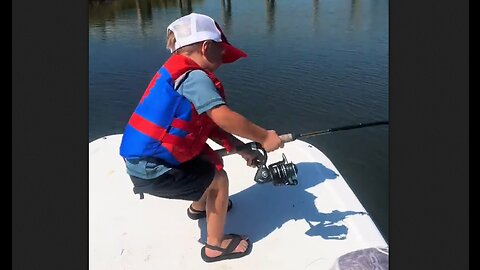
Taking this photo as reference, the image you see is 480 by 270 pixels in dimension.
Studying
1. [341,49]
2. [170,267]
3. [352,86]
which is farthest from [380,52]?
[170,267]

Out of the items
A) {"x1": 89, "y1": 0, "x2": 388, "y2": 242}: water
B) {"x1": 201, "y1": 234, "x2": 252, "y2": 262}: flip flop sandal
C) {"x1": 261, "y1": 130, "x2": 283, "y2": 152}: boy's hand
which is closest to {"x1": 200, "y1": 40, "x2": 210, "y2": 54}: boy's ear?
{"x1": 261, "y1": 130, "x2": 283, "y2": 152}: boy's hand

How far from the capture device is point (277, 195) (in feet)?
7.84

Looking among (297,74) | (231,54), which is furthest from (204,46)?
(297,74)

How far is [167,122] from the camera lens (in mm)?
1779

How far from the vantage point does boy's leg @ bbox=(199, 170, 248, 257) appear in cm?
193

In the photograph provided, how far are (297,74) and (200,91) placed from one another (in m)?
4.06

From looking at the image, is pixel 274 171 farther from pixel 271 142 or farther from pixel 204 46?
pixel 204 46

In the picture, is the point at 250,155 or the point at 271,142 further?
the point at 250,155

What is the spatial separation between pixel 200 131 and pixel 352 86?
11.9 ft

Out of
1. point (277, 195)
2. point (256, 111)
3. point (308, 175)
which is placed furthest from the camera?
point (256, 111)

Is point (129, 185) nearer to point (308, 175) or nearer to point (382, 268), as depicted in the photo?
point (308, 175)

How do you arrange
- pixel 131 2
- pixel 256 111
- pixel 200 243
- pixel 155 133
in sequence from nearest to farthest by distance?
pixel 155 133, pixel 200 243, pixel 256 111, pixel 131 2

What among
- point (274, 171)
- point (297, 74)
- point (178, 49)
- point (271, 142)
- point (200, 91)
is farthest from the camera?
point (297, 74)

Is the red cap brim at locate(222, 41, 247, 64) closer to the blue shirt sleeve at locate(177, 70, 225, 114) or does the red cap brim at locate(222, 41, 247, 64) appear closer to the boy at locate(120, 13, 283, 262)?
the boy at locate(120, 13, 283, 262)
